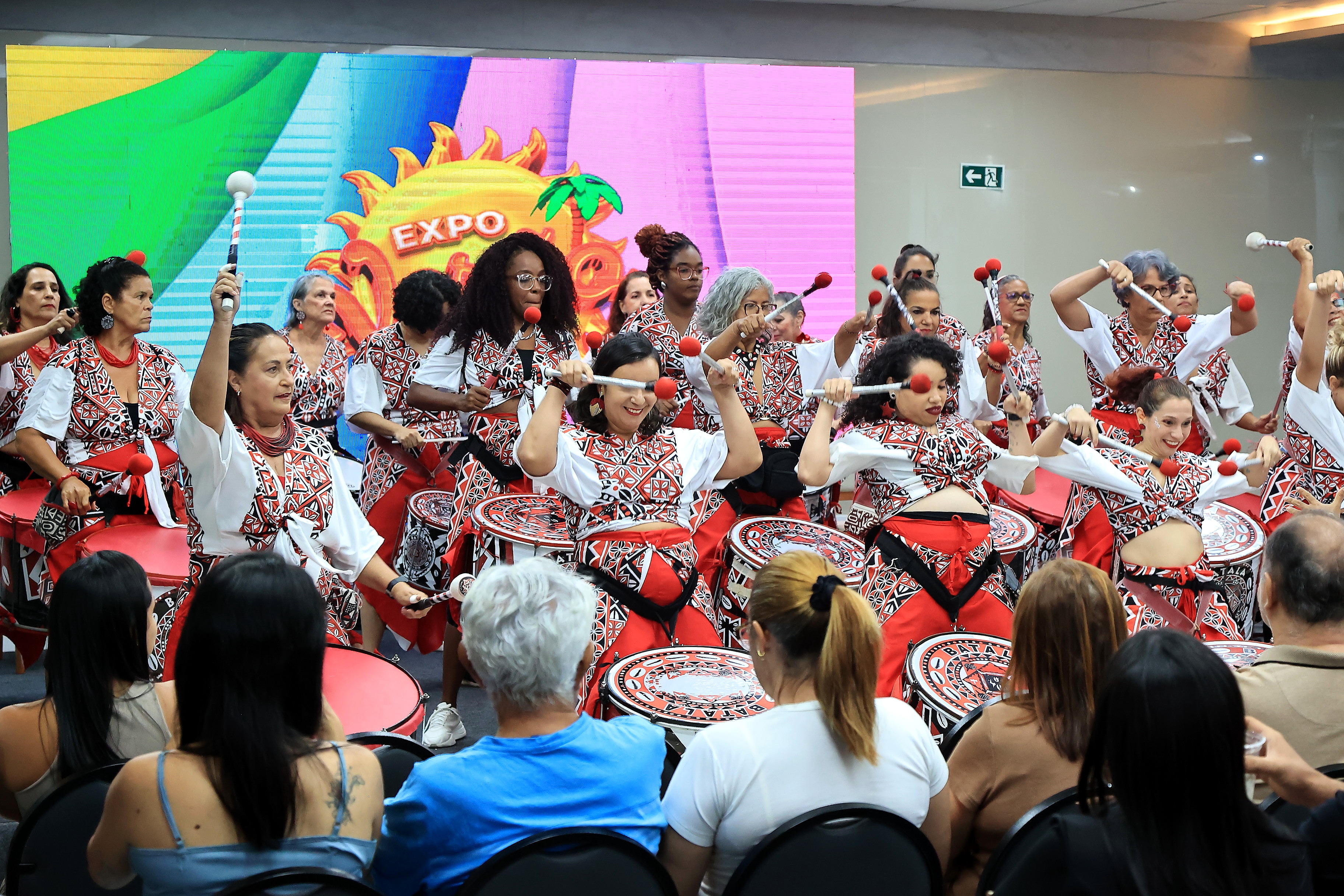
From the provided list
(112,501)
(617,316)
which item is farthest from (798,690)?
(617,316)

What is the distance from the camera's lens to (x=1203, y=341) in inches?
202

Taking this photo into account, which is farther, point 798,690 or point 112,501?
point 112,501

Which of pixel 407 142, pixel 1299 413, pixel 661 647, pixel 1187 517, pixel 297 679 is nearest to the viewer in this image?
pixel 297 679

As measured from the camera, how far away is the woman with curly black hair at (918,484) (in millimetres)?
3123

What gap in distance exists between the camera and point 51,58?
6.00m

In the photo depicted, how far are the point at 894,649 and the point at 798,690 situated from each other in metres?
1.36

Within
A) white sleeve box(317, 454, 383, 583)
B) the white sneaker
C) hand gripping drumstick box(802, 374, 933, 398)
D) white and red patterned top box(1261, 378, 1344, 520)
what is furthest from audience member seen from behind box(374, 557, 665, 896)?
white and red patterned top box(1261, 378, 1344, 520)

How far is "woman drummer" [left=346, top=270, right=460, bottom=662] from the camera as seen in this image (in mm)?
4426

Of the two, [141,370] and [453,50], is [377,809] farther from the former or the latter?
[453,50]

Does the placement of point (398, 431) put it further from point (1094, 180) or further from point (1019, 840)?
point (1094, 180)

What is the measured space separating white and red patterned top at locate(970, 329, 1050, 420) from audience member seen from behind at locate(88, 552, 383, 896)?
4.07 metres

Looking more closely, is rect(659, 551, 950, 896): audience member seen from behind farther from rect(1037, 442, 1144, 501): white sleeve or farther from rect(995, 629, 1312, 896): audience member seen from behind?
rect(1037, 442, 1144, 501): white sleeve

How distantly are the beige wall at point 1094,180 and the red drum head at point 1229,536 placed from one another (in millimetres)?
3980

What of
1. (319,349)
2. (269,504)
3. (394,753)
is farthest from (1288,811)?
(319,349)
